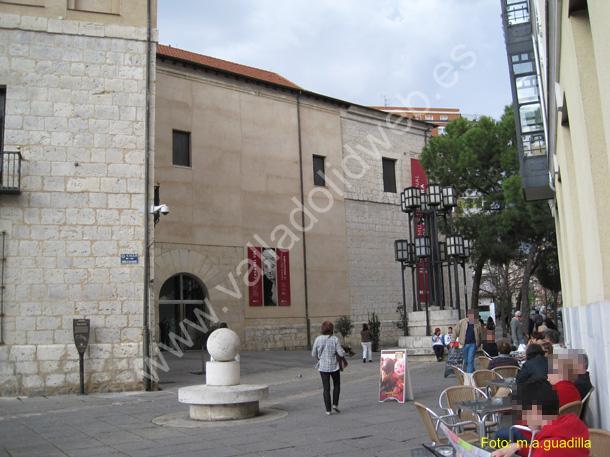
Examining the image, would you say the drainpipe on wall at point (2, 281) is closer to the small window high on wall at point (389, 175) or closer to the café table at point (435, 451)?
the café table at point (435, 451)

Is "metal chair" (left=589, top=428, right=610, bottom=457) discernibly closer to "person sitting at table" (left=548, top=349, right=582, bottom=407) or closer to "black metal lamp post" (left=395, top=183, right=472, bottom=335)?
"person sitting at table" (left=548, top=349, right=582, bottom=407)

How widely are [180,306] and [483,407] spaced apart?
18.4 metres

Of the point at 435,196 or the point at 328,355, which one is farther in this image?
the point at 435,196

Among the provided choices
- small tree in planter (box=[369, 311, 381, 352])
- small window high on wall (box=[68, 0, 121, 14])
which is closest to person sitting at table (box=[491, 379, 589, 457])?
small window high on wall (box=[68, 0, 121, 14])

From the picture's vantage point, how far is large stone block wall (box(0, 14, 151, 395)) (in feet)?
42.0

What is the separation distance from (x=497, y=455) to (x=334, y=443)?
386 cm

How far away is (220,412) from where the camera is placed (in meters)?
9.34

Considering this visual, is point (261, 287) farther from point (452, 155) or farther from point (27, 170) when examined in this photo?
point (27, 170)

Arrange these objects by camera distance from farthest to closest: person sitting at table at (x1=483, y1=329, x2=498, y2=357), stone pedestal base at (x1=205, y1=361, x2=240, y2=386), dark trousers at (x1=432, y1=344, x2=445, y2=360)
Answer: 1. dark trousers at (x1=432, y1=344, x2=445, y2=360)
2. person sitting at table at (x1=483, y1=329, x2=498, y2=357)
3. stone pedestal base at (x1=205, y1=361, x2=240, y2=386)

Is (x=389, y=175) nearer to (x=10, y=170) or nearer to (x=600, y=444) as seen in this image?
(x=10, y=170)

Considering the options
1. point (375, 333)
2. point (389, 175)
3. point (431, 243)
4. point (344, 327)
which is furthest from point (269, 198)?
point (389, 175)

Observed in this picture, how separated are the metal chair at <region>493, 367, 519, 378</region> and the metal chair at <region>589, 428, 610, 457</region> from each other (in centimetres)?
500

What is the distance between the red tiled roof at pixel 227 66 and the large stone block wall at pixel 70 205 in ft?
39.5

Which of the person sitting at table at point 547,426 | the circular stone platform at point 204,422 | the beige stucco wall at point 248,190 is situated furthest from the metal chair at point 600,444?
the beige stucco wall at point 248,190
